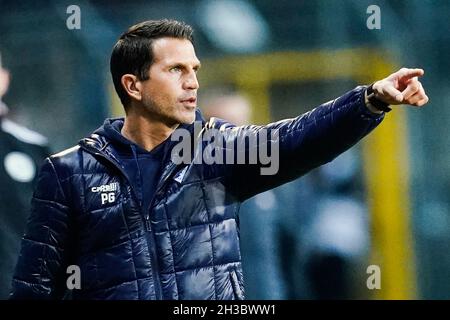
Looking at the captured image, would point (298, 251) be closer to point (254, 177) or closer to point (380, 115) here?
point (254, 177)

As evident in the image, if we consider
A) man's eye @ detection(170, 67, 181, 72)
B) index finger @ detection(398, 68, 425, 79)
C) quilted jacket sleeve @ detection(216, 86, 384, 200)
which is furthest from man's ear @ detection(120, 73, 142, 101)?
index finger @ detection(398, 68, 425, 79)

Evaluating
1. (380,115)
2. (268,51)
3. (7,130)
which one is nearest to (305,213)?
(268,51)

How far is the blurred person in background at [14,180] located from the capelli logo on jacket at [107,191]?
1.98 metres

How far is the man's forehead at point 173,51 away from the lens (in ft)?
10.4

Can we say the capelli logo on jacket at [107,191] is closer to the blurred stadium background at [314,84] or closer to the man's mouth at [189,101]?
the man's mouth at [189,101]

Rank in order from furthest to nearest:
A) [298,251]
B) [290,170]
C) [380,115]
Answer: [298,251], [290,170], [380,115]

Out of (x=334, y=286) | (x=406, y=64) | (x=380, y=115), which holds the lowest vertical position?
(x=334, y=286)

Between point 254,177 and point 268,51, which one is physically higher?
point 268,51

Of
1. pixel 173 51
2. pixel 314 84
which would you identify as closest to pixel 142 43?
pixel 173 51

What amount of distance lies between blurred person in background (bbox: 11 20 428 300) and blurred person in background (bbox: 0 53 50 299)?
1838mm

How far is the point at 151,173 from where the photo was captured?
305 centimetres

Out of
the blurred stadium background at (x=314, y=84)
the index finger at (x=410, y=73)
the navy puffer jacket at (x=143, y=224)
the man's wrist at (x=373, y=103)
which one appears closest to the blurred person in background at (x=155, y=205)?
the navy puffer jacket at (x=143, y=224)

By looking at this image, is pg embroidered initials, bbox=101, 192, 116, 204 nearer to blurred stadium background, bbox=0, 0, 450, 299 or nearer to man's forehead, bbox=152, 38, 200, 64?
man's forehead, bbox=152, 38, 200, 64

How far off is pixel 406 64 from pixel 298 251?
3.77 feet
